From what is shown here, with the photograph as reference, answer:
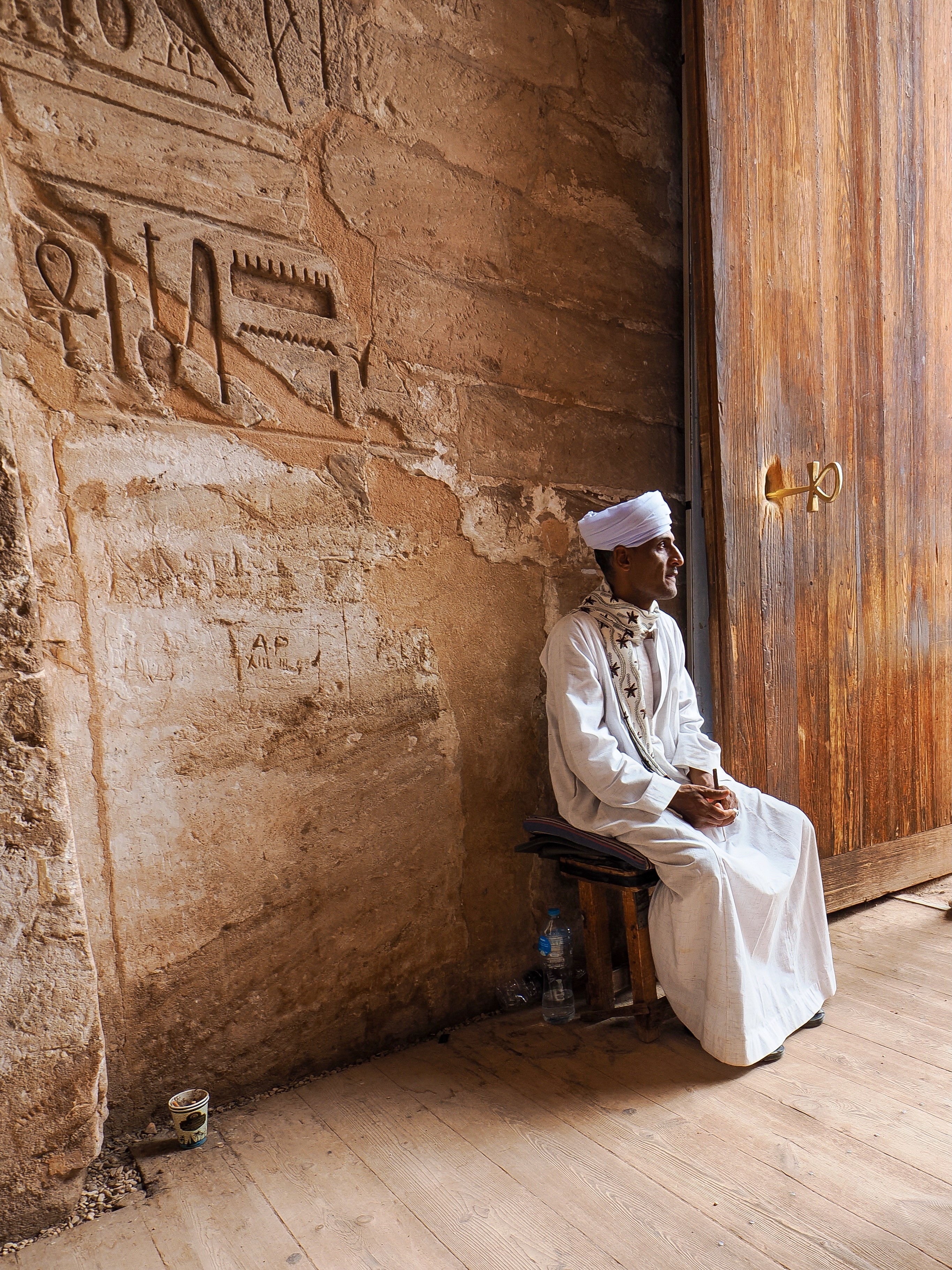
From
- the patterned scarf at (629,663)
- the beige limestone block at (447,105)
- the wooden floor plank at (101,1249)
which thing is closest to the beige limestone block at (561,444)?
the patterned scarf at (629,663)

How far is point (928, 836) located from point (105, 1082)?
332 centimetres

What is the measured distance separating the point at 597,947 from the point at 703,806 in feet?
1.88

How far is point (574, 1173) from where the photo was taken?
1.86 meters

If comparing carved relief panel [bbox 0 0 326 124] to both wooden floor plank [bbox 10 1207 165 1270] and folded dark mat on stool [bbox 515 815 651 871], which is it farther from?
wooden floor plank [bbox 10 1207 165 1270]

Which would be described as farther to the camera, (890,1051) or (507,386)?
(507,386)

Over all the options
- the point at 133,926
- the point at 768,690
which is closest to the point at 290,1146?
the point at 133,926

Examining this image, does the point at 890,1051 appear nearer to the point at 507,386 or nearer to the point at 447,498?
the point at 447,498

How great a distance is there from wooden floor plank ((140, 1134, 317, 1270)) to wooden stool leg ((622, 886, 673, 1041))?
1.13 metres

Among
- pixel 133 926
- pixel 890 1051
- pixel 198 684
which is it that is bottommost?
pixel 890 1051

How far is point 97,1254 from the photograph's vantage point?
66.6 inches

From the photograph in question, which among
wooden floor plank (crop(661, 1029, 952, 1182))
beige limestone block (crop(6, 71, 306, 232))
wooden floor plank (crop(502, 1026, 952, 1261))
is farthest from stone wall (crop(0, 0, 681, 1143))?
wooden floor plank (crop(661, 1029, 952, 1182))

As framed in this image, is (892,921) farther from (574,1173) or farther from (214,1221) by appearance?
(214,1221)

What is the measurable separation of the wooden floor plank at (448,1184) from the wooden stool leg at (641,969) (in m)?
0.68

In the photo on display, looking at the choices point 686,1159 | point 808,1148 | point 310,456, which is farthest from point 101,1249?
point 310,456
